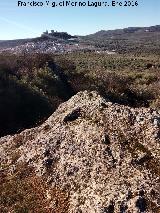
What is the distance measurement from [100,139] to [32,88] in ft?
116

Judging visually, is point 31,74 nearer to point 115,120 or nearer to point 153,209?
point 115,120

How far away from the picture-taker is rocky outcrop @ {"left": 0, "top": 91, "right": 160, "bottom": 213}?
18828 millimetres

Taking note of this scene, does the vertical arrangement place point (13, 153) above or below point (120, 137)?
below

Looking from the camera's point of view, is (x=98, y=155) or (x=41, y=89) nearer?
(x=98, y=155)

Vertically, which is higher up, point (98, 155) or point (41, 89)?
point (98, 155)

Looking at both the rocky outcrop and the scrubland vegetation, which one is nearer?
the rocky outcrop

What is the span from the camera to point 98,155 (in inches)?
850

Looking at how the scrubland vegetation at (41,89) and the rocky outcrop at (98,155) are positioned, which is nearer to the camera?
the rocky outcrop at (98,155)

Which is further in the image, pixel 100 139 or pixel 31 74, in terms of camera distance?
pixel 31 74

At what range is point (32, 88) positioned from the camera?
57.1m

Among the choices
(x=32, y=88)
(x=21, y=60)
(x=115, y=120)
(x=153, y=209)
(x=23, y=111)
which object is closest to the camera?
(x=153, y=209)

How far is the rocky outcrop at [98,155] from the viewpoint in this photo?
61.8ft

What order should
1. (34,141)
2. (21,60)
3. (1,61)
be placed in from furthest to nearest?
(21,60) → (1,61) → (34,141)

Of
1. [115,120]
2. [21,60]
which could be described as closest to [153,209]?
[115,120]
